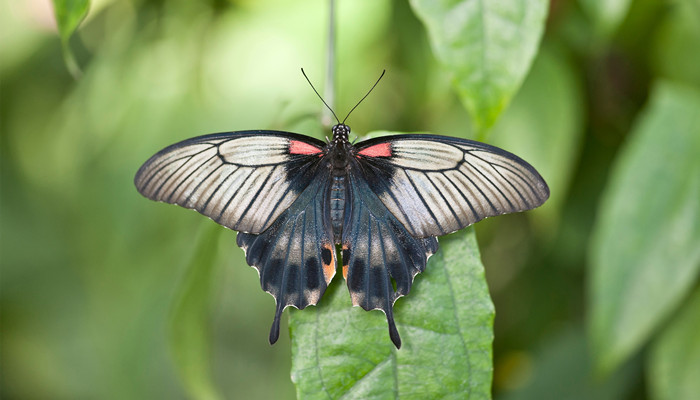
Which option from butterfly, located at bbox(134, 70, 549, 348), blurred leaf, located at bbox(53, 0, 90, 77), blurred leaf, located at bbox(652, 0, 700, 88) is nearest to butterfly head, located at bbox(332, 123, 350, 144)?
butterfly, located at bbox(134, 70, 549, 348)

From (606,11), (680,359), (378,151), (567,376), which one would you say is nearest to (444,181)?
(378,151)

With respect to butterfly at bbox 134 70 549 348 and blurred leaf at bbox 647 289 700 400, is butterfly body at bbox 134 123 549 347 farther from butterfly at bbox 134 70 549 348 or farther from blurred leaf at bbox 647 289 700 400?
blurred leaf at bbox 647 289 700 400

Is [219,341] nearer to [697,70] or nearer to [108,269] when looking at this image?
[108,269]

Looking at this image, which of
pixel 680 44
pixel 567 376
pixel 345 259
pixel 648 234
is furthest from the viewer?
pixel 567 376

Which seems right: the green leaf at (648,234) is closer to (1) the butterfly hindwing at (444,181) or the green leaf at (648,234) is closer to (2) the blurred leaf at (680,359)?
(2) the blurred leaf at (680,359)

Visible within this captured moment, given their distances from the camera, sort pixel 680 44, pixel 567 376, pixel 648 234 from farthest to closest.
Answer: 1. pixel 567 376
2. pixel 680 44
3. pixel 648 234

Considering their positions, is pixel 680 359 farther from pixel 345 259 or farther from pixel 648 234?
pixel 345 259
